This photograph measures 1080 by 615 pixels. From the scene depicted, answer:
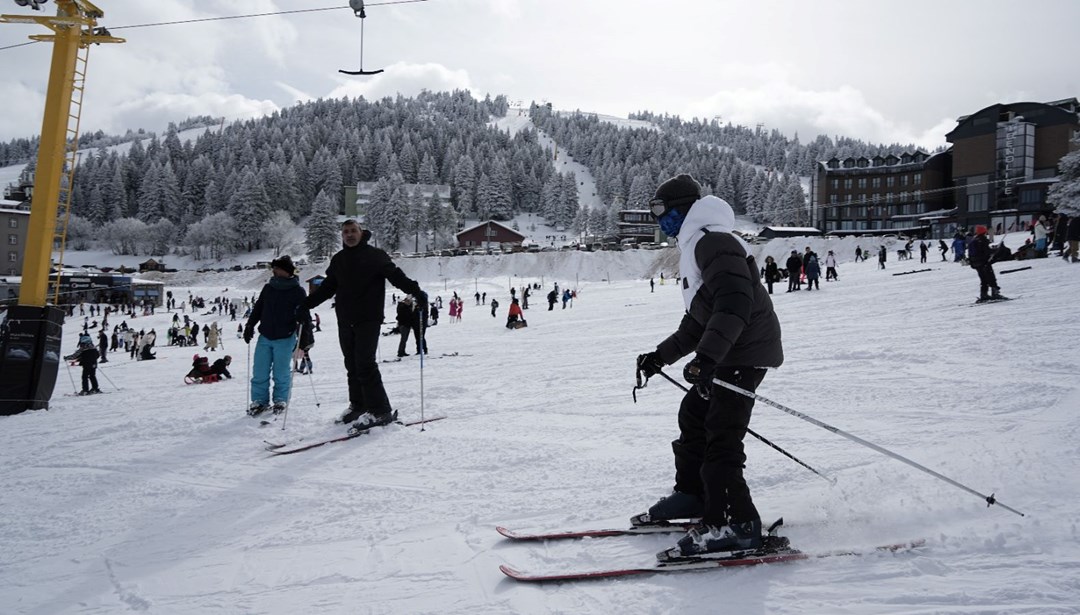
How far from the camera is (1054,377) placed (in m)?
5.49

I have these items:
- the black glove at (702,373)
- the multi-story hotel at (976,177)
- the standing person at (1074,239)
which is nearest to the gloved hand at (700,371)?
the black glove at (702,373)

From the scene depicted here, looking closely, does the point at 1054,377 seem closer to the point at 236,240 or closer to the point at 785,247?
the point at 785,247

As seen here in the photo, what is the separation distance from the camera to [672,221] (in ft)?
9.96

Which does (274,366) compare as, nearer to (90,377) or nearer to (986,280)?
(90,377)

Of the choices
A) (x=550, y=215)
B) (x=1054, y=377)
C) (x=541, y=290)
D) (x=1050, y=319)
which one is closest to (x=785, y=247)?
(x=541, y=290)

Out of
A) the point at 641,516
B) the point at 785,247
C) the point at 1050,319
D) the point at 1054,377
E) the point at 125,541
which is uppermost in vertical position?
the point at 785,247

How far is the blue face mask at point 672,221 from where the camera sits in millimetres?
3006

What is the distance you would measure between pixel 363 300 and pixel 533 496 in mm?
2561

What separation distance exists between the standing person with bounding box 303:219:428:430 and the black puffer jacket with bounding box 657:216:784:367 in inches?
120

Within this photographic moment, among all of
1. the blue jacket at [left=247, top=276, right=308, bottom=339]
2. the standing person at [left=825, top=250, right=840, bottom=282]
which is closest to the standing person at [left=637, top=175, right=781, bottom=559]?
the blue jacket at [left=247, top=276, right=308, bottom=339]

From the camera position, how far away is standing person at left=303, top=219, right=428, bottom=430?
5.27 metres

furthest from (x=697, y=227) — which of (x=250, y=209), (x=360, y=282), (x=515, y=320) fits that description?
(x=250, y=209)

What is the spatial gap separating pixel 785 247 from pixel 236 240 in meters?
70.3

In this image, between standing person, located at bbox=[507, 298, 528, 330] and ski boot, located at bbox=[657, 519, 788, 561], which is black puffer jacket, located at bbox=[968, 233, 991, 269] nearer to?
ski boot, located at bbox=[657, 519, 788, 561]
